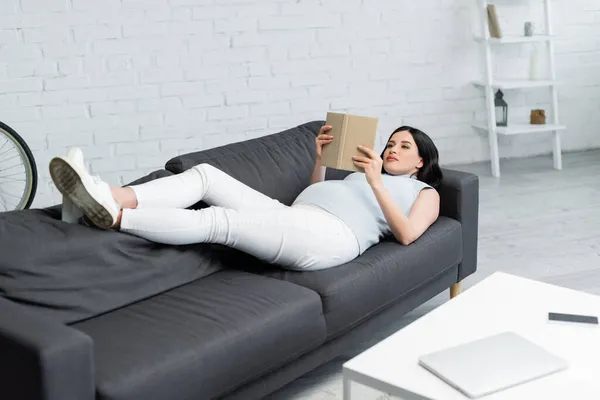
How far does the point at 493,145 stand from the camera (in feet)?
17.6

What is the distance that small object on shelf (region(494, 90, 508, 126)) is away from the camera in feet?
17.8

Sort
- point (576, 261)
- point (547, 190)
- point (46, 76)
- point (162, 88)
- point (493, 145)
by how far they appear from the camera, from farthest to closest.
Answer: point (493, 145)
point (547, 190)
point (162, 88)
point (46, 76)
point (576, 261)

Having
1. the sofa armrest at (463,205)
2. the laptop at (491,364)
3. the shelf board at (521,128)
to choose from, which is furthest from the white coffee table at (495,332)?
the shelf board at (521,128)

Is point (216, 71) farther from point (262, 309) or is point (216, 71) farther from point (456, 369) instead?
point (456, 369)

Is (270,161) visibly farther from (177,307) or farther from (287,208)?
(177,307)

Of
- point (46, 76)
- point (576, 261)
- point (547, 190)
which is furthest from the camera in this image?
point (547, 190)

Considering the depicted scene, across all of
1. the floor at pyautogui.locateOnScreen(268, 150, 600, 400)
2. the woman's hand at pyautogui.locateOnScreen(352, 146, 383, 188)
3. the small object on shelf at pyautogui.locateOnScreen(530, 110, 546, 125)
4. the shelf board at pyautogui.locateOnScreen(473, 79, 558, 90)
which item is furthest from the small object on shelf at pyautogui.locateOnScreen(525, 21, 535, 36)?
the woman's hand at pyautogui.locateOnScreen(352, 146, 383, 188)

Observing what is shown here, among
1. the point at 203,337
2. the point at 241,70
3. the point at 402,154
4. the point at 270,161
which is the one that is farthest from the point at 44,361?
Result: the point at 241,70

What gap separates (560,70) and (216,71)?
2.50 metres

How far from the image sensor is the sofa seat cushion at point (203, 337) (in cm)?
202

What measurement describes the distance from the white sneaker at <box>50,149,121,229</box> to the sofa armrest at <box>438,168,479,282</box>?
1.35m

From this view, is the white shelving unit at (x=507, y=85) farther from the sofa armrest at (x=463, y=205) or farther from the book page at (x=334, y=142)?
the book page at (x=334, y=142)

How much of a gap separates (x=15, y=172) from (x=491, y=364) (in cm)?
311

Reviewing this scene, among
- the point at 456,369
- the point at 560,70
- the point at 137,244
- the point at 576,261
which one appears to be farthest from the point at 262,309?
the point at 560,70
